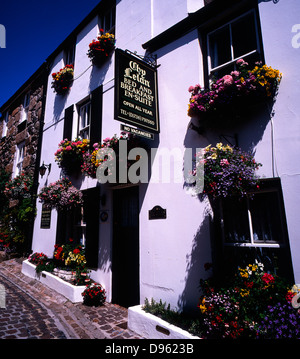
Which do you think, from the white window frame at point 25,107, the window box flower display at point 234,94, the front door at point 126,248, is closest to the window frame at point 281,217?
the window box flower display at point 234,94

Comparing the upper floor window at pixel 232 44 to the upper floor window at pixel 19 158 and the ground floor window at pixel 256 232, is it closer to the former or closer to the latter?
the ground floor window at pixel 256 232

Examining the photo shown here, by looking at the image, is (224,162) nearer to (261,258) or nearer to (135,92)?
(261,258)

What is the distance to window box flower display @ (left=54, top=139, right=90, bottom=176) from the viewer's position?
6863mm

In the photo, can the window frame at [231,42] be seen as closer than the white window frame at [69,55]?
Yes

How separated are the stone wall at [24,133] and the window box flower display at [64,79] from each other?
2.06 meters

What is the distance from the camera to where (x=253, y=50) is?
4105mm

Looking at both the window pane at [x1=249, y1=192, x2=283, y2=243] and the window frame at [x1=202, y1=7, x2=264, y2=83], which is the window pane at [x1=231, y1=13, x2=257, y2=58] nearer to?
the window frame at [x1=202, y1=7, x2=264, y2=83]

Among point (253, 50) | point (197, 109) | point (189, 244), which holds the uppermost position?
point (253, 50)

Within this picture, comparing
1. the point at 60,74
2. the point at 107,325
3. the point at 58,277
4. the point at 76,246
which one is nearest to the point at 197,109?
the point at 107,325

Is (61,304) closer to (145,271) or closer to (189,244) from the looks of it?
(145,271)

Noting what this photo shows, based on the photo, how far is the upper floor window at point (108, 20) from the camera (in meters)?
7.49

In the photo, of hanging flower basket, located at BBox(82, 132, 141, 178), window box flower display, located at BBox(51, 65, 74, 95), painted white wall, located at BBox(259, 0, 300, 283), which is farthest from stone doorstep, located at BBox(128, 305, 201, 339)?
window box flower display, located at BBox(51, 65, 74, 95)

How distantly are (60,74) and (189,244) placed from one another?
784cm
